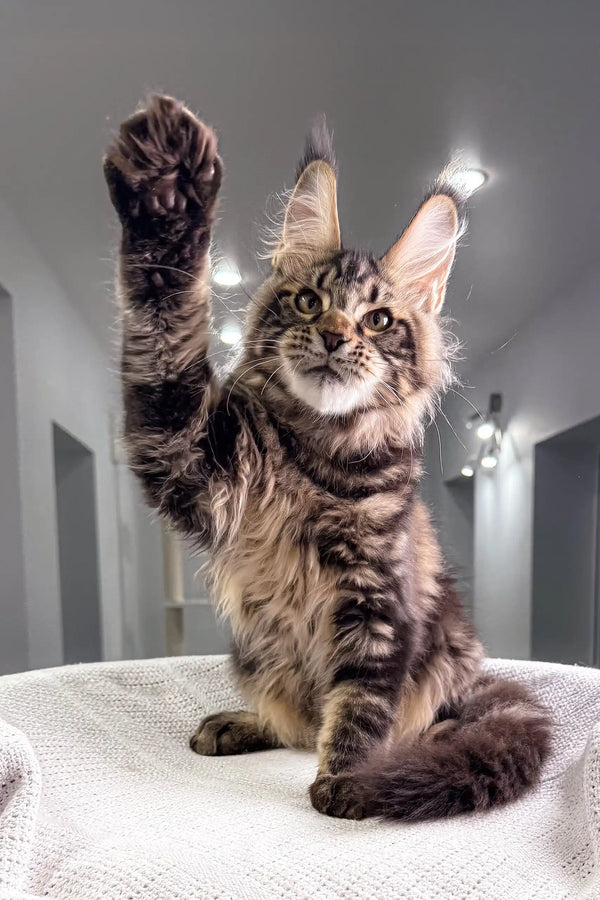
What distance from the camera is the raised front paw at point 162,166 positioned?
25.0 inches

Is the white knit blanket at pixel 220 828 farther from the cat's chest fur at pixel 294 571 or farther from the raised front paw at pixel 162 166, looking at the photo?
the raised front paw at pixel 162 166

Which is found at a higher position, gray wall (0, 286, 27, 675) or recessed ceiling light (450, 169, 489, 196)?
recessed ceiling light (450, 169, 489, 196)

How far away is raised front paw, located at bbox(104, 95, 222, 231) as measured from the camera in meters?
0.63

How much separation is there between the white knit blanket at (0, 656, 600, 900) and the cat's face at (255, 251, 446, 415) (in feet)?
1.38

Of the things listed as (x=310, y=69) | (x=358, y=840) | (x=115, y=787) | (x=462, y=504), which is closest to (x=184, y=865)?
(x=358, y=840)

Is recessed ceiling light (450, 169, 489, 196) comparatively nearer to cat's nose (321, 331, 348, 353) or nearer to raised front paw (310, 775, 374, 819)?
cat's nose (321, 331, 348, 353)

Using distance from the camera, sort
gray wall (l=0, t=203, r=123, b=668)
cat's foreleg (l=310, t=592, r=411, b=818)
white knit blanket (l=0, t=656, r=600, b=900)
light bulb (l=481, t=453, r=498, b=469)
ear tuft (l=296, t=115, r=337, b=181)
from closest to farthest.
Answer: white knit blanket (l=0, t=656, r=600, b=900) → cat's foreleg (l=310, t=592, r=411, b=818) → ear tuft (l=296, t=115, r=337, b=181) → gray wall (l=0, t=203, r=123, b=668) → light bulb (l=481, t=453, r=498, b=469)

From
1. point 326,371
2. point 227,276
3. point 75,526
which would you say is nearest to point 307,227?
point 227,276

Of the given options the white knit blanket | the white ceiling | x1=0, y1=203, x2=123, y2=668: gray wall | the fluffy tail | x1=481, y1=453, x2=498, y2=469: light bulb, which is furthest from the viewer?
x1=481, y1=453, x2=498, y2=469: light bulb

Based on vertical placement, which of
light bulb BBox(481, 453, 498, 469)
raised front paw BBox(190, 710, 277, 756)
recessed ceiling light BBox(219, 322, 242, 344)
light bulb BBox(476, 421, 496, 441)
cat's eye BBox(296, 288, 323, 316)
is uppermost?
cat's eye BBox(296, 288, 323, 316)

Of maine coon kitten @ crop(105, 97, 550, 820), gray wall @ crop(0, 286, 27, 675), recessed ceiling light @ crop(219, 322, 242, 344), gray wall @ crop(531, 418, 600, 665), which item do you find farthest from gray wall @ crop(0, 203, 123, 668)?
gray wall @ crop(531, 418, 600, 665)

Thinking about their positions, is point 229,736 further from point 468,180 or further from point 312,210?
point 468,180

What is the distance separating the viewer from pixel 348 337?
76cm

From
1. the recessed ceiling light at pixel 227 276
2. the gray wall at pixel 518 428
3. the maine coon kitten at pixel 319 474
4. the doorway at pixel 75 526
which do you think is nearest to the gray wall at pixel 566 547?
the gray wall at pixel 518 428
